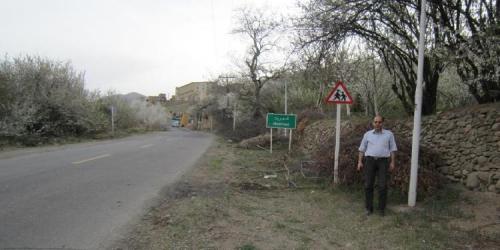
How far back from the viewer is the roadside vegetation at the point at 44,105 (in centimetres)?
2040

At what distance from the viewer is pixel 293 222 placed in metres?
6.01

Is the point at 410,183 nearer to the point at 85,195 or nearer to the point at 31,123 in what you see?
the point at 85,195

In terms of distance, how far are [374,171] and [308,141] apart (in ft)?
35.3

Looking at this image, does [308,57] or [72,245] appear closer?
[72,245]

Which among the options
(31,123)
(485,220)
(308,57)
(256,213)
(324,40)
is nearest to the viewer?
(485,220)

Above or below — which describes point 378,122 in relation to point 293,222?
above

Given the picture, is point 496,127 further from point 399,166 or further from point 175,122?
point 175,122

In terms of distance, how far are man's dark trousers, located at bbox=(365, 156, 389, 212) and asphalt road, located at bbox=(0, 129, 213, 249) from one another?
13.3ft

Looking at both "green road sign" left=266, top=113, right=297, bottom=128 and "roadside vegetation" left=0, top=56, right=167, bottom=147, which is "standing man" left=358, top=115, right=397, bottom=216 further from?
"roadside vegetation" left=0, top=56, right=167, bottom=147

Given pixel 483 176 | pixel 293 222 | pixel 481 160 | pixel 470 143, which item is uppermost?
pixel 470 143

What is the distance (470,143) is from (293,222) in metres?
4.24

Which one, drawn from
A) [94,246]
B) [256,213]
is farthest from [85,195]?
[256,213]

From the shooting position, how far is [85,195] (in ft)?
23.6

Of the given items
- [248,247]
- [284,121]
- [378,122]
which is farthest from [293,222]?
[284,121]
